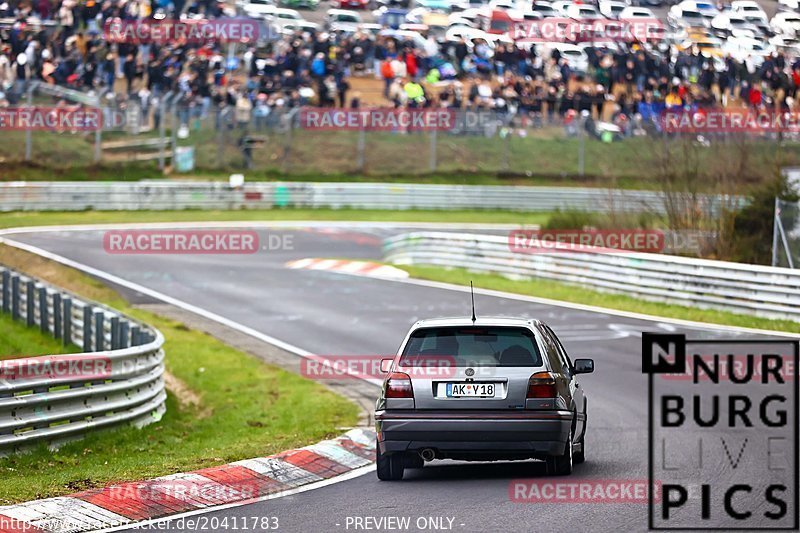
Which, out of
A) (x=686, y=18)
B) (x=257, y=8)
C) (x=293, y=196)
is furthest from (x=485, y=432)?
(x=686, y=18)

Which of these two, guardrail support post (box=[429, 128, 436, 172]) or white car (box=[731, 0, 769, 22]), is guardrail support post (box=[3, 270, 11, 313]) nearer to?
guardrail support post (box=[429, 128, 436, 172])

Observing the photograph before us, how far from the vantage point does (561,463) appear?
10172mm

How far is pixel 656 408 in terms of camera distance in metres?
15.3

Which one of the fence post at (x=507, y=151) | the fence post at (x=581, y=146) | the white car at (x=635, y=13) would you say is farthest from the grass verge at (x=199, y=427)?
the white car at (x=635, y=13)

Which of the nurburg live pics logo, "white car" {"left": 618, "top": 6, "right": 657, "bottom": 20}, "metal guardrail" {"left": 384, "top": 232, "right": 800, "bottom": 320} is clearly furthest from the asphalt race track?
"white car" {"left": 618, "top": 6, "right": 657, "bottom": 20}

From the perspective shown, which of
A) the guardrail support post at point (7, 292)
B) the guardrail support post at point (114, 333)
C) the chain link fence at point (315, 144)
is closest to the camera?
the guardrail support post at point (114, 333)

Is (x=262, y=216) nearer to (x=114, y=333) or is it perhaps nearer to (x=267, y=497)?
(x=114, y=333)

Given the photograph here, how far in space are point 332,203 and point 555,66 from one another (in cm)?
1014

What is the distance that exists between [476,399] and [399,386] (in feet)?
1.96

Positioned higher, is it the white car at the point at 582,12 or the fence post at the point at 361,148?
the white car at the point at 582,12

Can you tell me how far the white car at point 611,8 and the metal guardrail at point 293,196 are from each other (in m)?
16.9

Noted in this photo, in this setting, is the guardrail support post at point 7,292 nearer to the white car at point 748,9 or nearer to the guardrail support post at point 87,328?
the guardrail support post at point 87,328

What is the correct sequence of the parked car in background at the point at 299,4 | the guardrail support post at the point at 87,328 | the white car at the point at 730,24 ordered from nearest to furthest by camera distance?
the guardrail support post at the point at 87,328
the white car at the point at 730,24
the parked car in background at the point at 299,4

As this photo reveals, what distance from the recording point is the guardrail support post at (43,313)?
20.1 meters
